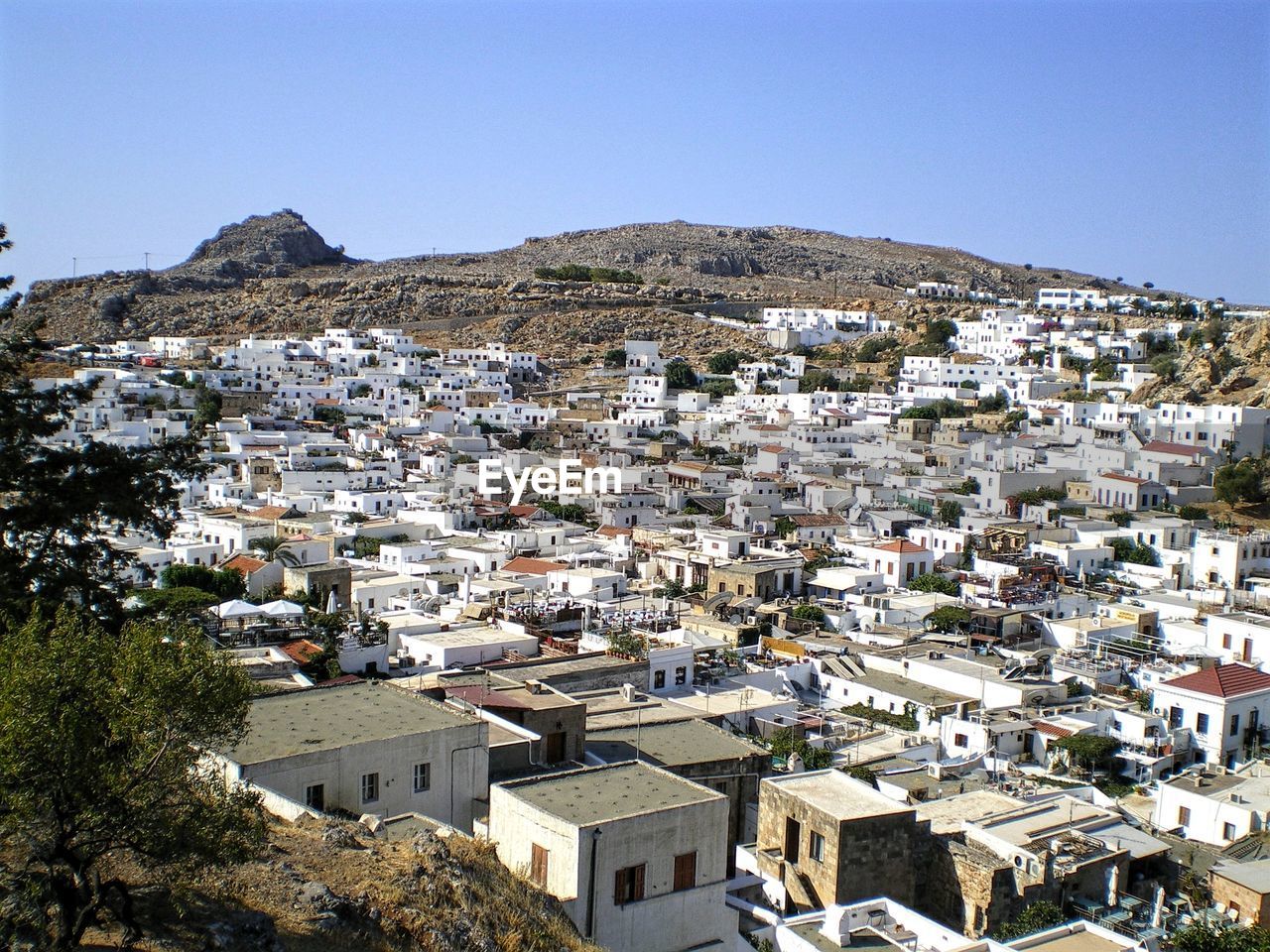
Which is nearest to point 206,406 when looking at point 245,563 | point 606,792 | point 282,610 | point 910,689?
point 245,563

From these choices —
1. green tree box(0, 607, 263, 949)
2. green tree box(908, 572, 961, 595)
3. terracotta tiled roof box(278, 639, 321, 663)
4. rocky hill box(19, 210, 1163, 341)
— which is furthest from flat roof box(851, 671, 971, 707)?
rocky hill box(19, 210, 1163, 341)

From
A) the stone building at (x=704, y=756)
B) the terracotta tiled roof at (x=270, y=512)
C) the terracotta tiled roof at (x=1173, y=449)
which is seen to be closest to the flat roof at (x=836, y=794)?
the stone building at (x=704, y=756)

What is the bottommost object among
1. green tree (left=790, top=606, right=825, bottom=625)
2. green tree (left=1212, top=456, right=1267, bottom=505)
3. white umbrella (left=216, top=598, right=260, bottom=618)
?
green tree (left=790, top=606, right=825, bottom=625)

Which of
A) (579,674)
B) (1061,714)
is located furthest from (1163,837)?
(579,674)

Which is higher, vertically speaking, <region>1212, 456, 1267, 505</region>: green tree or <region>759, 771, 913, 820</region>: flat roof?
<region>1212, 456, 1267, 505</region>: green tree

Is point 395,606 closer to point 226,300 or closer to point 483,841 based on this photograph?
point 483,841

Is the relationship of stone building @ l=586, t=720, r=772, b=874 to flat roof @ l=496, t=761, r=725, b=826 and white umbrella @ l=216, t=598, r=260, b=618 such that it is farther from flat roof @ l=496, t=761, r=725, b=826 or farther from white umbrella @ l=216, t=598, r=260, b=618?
white umbrella @ l=216, t=598, r=260, b=618
